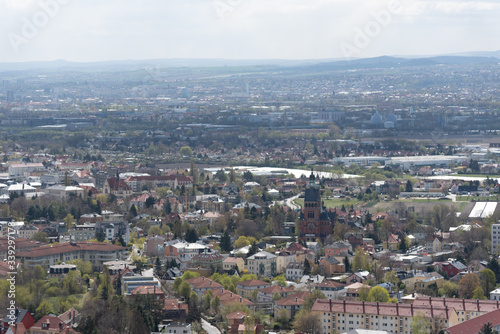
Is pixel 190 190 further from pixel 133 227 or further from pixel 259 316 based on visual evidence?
pixel 259 316

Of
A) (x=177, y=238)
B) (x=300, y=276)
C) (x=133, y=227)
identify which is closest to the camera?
(x=300, y=276)

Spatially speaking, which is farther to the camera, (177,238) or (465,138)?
(465,138)

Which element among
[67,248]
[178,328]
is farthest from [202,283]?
[67,248]

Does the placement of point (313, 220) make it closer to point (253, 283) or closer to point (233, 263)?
point (233, 263)

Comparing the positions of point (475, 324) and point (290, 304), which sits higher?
point (475, 324)

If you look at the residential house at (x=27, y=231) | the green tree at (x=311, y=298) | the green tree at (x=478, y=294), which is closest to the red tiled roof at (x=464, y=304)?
the green tree at (x=478, y=294)

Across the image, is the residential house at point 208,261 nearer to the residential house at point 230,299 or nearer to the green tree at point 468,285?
the residential house at point 230,299

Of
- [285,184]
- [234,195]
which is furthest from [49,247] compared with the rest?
[285,184]

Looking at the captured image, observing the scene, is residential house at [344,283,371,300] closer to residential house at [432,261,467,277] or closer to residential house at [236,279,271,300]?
residential house at [236,279,271,300]

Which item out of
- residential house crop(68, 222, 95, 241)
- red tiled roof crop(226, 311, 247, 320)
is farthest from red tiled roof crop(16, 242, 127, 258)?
red tiled roof crop(226, 311, 247, 320)

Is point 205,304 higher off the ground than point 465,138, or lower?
higher

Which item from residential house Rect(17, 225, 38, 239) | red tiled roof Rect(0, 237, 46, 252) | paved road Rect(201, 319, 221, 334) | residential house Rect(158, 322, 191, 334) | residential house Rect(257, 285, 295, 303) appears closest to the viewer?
residential house Rect(158, 322, 191, 334)
